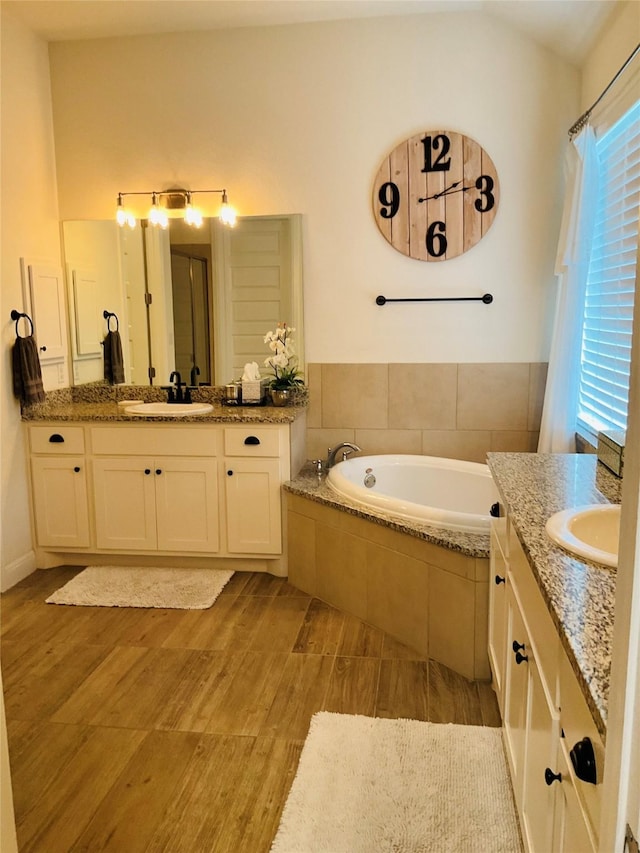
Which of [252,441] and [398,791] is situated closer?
[398,791]

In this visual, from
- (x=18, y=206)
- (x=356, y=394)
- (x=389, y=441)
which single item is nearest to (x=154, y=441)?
(x=356, y=394)

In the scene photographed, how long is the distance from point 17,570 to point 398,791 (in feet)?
8.25

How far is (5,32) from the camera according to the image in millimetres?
3562

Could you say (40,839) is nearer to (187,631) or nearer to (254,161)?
(187,631)

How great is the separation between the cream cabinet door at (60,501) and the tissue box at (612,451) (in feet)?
8.73

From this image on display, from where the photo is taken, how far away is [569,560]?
1540 millimetres

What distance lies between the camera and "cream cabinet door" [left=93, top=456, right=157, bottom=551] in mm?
3777

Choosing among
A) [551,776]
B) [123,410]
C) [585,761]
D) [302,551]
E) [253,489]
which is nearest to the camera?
[585,761]

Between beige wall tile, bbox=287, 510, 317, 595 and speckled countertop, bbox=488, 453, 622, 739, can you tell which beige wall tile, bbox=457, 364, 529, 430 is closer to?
beige wall tile, bbox=287, 510, 317, 595

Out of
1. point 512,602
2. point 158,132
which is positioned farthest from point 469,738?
point 158,132

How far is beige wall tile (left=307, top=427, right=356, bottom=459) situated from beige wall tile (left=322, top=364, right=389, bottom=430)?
0.05m

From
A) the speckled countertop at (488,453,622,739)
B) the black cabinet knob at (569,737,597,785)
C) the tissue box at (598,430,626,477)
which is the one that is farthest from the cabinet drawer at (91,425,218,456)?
the black cabinet knob at (569,737,597,785)

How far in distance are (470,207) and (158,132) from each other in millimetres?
1817

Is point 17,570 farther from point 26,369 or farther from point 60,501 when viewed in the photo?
point 26,369
